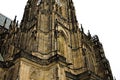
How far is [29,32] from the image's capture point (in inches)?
1030

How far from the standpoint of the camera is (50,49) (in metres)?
22.1

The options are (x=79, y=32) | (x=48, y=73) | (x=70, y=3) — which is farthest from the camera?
(x=70, y=3)

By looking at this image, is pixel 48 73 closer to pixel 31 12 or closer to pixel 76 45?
pixel 76 45

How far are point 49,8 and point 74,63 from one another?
876 cm

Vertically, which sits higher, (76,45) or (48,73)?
(76,45)

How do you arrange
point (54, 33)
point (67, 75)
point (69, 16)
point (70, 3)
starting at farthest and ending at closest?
point (70, 3) < point (69, 16) < point (54, 33) < point (67, 75)

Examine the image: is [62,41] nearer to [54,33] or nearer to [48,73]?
[54,33]

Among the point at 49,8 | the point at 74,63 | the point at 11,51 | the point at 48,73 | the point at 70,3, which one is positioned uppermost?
the point at 70,3

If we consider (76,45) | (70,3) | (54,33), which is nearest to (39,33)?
(54,33)

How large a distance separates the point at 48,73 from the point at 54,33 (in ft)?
18.0

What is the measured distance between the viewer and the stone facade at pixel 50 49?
63.2ft

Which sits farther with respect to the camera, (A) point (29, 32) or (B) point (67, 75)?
(A) point (29, 32)

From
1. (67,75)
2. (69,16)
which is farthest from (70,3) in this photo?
(67,75)

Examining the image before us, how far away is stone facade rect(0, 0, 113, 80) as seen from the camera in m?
19.3
